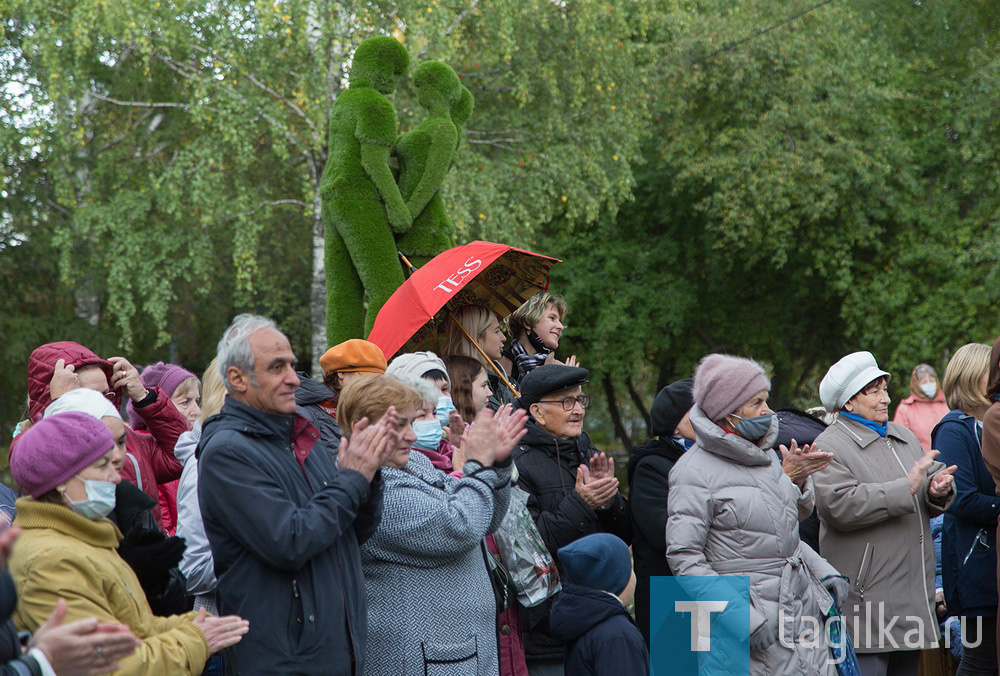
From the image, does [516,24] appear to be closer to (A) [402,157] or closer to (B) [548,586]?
(A) [402,157]

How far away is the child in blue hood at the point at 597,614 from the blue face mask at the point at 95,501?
1.52 meters

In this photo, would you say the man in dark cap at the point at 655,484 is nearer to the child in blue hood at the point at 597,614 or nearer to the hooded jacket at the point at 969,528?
the child in blue hood at the point at 597,614

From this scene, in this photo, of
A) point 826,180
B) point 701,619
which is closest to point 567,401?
point 701,619

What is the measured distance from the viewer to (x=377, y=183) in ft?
20.2

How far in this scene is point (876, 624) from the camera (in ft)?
15.1

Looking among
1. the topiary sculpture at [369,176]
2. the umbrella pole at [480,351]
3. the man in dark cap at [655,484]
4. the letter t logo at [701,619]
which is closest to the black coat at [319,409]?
the man in dark cap at [655,484]

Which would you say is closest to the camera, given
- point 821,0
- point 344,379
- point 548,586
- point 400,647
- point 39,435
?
point 39,435

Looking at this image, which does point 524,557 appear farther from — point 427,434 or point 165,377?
point 165,377

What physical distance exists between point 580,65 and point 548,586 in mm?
12931

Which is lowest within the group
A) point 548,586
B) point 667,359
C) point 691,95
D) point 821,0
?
point 667,359

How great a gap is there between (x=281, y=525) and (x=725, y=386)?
1.92 metres

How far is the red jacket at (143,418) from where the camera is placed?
446 cm

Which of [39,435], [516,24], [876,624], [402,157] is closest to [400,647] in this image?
[39,435]

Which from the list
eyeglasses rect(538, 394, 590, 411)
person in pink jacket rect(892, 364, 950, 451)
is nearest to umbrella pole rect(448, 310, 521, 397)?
eyeglasses rect(538, 394, 590, 411)
